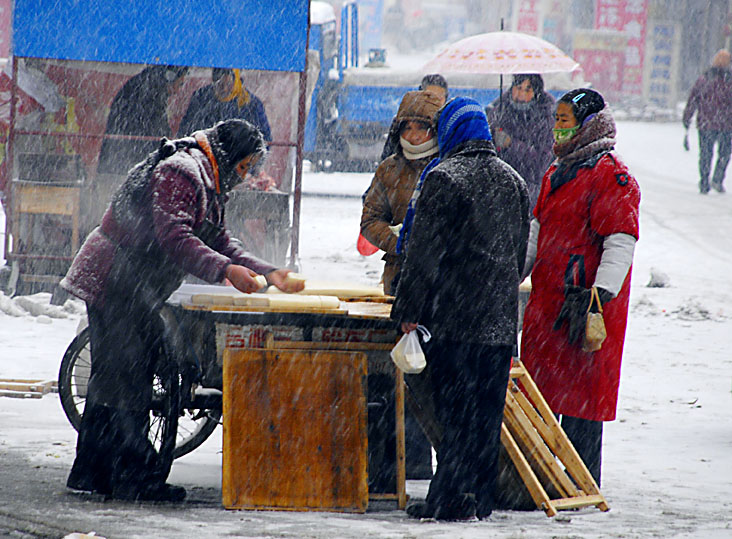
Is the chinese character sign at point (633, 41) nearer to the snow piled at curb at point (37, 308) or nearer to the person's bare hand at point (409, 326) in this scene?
the snow piled at curb at point (37, 308)

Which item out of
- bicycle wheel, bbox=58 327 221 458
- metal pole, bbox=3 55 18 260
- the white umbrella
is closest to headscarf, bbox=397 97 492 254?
bicycle wheel, bbox=58 327 221 458

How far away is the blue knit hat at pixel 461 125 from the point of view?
4082mm

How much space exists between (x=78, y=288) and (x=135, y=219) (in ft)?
1.22

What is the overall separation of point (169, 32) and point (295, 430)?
5.03 m

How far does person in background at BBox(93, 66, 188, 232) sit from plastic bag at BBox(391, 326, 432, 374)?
18.1ft

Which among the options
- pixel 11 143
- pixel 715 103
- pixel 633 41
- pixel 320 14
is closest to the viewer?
pixel 11 143

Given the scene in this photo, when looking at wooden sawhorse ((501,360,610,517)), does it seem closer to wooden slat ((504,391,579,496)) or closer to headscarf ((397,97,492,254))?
wooden slat ((504,391,579,496))

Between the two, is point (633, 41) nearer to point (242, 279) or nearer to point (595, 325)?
point (595, 325)

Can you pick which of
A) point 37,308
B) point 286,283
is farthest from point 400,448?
point 37,308

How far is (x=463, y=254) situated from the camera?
159 inches

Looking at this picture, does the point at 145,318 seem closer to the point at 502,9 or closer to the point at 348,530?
the point at 348,530

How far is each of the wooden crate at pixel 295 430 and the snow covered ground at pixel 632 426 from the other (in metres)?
0.12

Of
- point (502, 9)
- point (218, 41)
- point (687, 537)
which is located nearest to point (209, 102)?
point (218, 41)

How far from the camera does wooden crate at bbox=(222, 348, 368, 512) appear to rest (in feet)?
13.5
